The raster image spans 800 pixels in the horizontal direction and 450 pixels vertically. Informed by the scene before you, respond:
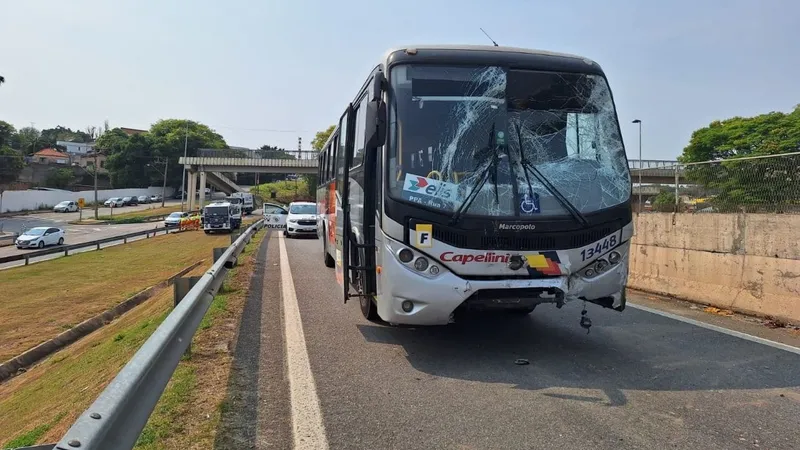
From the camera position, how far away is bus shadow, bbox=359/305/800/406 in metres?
5.11

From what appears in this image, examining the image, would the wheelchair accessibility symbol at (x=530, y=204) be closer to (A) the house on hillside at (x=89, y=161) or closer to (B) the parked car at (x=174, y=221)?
(B) the parked car at (x=174, y=221)

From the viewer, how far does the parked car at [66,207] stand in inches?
2913

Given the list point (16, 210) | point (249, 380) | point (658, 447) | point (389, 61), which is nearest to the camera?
point (658, 447)

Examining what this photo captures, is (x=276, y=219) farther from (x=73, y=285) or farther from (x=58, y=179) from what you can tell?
(x=58, y=179)

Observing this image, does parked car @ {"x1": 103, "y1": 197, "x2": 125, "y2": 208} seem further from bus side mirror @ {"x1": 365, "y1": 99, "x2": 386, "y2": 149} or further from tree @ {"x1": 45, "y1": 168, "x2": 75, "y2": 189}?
bus side mirror @ {"x1": 365, "y1": 99, "x2": 386, "y2": 149}

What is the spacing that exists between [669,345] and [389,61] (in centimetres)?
440

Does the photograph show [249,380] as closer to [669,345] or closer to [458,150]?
[458,150]

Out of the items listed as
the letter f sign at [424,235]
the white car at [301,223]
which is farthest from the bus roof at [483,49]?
the white car at [301,223]

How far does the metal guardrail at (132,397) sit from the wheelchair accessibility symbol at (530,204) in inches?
128

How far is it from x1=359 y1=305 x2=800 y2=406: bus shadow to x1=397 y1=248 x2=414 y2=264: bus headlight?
1.09m

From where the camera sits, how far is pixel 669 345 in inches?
250

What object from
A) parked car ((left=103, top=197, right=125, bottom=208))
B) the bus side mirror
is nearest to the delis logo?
the bus side mirror

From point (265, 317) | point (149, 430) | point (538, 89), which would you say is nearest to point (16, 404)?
point (265, 317)

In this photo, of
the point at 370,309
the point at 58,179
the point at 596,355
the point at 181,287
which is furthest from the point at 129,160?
the point at 596,355
